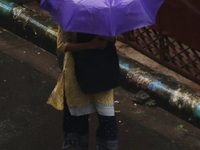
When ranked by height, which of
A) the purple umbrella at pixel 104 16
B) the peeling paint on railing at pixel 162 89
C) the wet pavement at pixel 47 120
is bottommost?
the wet pavement at pixel 47 120

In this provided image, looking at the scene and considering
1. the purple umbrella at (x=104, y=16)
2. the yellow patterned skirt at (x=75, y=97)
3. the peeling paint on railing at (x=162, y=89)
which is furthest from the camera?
the peeling paint on railing at (x=162, y=89)

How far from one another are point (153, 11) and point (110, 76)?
2.39 ft

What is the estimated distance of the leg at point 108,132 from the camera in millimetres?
4789

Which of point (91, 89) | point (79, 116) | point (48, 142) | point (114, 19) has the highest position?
point (114, 19)

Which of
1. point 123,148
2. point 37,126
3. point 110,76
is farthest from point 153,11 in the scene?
point 37,126

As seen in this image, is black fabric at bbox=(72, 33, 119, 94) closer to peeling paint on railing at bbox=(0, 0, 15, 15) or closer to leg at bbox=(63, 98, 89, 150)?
leg at bbox=(63, 98, 89, 150)

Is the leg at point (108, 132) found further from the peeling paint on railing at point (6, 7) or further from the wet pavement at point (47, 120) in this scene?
the peeling paint on railing at point (6, 7)

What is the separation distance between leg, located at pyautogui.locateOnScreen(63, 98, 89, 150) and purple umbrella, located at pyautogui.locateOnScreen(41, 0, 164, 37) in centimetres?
118

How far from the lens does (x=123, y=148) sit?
5469 millimetres

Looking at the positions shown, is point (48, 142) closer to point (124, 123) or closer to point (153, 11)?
point (124, 123)

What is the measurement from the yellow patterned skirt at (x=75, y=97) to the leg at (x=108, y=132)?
0.06m

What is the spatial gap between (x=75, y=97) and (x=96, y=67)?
42cm

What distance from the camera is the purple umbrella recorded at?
395 cm

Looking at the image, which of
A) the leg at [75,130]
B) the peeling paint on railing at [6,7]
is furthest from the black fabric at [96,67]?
the peeling paint on railing at [6,7]
